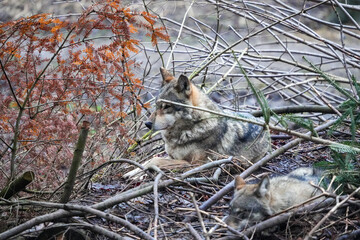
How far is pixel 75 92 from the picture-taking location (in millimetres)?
4859

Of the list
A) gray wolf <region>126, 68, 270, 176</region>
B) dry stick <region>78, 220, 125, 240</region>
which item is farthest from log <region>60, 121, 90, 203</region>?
gray wolf <region>126, 68, 270, 176</region>

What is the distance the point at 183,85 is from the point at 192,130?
62 centimetres

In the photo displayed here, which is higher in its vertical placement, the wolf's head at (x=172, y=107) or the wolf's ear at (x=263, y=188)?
the wolf's head at (x=172, y=107)

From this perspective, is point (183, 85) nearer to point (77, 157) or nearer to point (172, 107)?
point (172, 107)

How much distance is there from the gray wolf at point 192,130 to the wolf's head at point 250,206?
207cm

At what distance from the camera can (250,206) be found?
11.9ft

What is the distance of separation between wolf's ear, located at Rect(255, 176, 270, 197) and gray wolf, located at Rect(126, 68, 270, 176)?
6.93 feet

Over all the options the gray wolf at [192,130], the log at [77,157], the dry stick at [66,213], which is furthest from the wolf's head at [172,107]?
the log at [77,157]

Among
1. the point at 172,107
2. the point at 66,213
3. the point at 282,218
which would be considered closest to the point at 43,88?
the point at 66,213

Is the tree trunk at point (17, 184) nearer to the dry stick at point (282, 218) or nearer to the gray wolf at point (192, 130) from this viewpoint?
the dry stick at point (282, 218)

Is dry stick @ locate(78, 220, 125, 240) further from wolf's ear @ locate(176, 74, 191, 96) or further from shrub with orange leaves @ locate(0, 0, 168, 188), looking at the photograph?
wolf's ear @ locate(176, 74, 191, 96)

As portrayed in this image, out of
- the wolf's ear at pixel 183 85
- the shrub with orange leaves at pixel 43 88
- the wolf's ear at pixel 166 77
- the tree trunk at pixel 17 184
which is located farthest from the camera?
the wolf's ear at pixel 166 77

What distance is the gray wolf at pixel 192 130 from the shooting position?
19.0ft

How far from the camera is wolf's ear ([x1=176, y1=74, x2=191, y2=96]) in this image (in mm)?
5699
